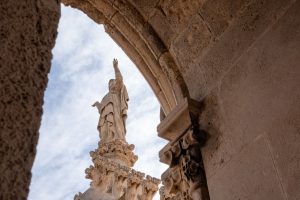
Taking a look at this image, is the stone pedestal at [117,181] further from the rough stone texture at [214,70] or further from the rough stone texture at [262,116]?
the rough stone texture at [262,116]

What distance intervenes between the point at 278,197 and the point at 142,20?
2.02 m

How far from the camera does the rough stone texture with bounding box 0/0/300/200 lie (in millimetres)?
1186

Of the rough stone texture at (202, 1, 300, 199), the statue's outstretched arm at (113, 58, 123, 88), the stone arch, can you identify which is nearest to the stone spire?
the statue's outstretched arm at (113, 58, 123, 88)

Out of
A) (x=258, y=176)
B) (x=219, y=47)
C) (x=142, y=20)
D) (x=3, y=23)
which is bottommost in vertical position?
(x=3, y=23)

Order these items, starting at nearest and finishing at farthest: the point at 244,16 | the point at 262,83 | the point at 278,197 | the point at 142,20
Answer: the point at 278,197
the point at 262,83
the point at 244,16
the point at 142,20

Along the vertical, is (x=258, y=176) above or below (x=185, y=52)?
below

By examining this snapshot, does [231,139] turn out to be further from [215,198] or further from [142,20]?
[142,20]

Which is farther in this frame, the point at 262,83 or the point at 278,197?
the point at 262,83

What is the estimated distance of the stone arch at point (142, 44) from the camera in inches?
143

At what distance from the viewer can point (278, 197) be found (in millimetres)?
2338

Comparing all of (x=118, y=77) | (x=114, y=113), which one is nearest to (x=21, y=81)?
(x=114, y=113)

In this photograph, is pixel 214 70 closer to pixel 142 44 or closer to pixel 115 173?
pixel 142 44

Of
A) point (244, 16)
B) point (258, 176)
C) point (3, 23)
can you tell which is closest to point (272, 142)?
point (258, 176)

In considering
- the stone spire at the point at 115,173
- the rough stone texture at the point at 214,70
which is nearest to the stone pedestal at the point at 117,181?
the stone spire at the point at 115,173
